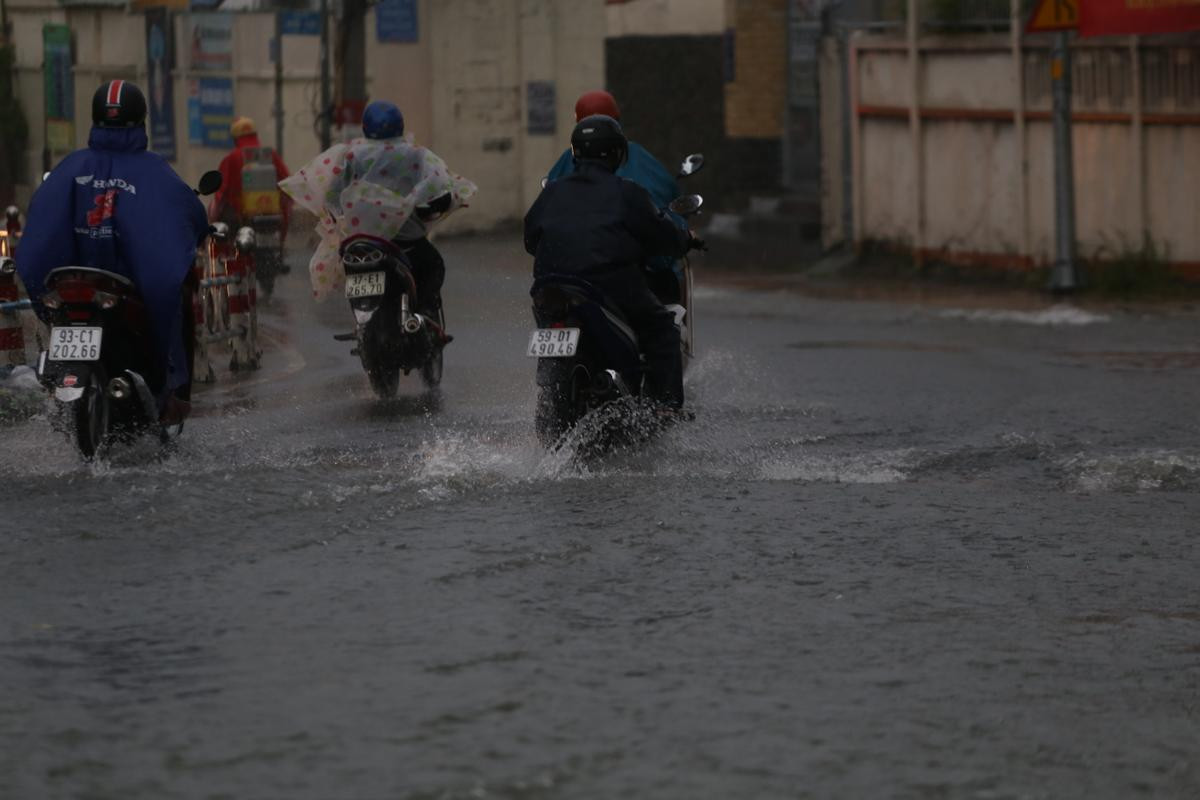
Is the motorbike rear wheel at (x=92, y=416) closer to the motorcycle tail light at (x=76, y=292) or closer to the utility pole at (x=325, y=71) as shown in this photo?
the motorcycle tail light at (x=76, y=292)

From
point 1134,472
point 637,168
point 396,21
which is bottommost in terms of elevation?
point 1134,472

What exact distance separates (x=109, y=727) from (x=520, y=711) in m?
1.03

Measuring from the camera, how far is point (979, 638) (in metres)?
6.98

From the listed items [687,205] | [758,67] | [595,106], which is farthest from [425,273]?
[758,67]

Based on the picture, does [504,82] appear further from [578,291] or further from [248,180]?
[578,291]

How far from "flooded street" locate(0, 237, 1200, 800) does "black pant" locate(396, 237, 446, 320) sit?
92 centimetres

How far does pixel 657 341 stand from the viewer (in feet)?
36.8

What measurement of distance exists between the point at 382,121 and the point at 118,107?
11.2 feet

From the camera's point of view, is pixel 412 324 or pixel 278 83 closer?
pixel 412 324

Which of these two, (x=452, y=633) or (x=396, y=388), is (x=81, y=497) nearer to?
(x=452, y=633)

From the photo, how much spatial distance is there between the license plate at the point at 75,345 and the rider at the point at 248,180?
1146 centimetres

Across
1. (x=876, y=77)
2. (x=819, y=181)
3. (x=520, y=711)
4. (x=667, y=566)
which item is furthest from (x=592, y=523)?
(x=819, y=181)

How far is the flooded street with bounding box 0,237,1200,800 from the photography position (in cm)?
567

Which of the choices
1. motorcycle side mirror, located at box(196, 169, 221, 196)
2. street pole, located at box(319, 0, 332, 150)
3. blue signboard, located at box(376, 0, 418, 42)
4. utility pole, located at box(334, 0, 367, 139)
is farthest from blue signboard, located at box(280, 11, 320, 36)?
motorcycle side mirror, located at box(196, 169, 221, 196)
